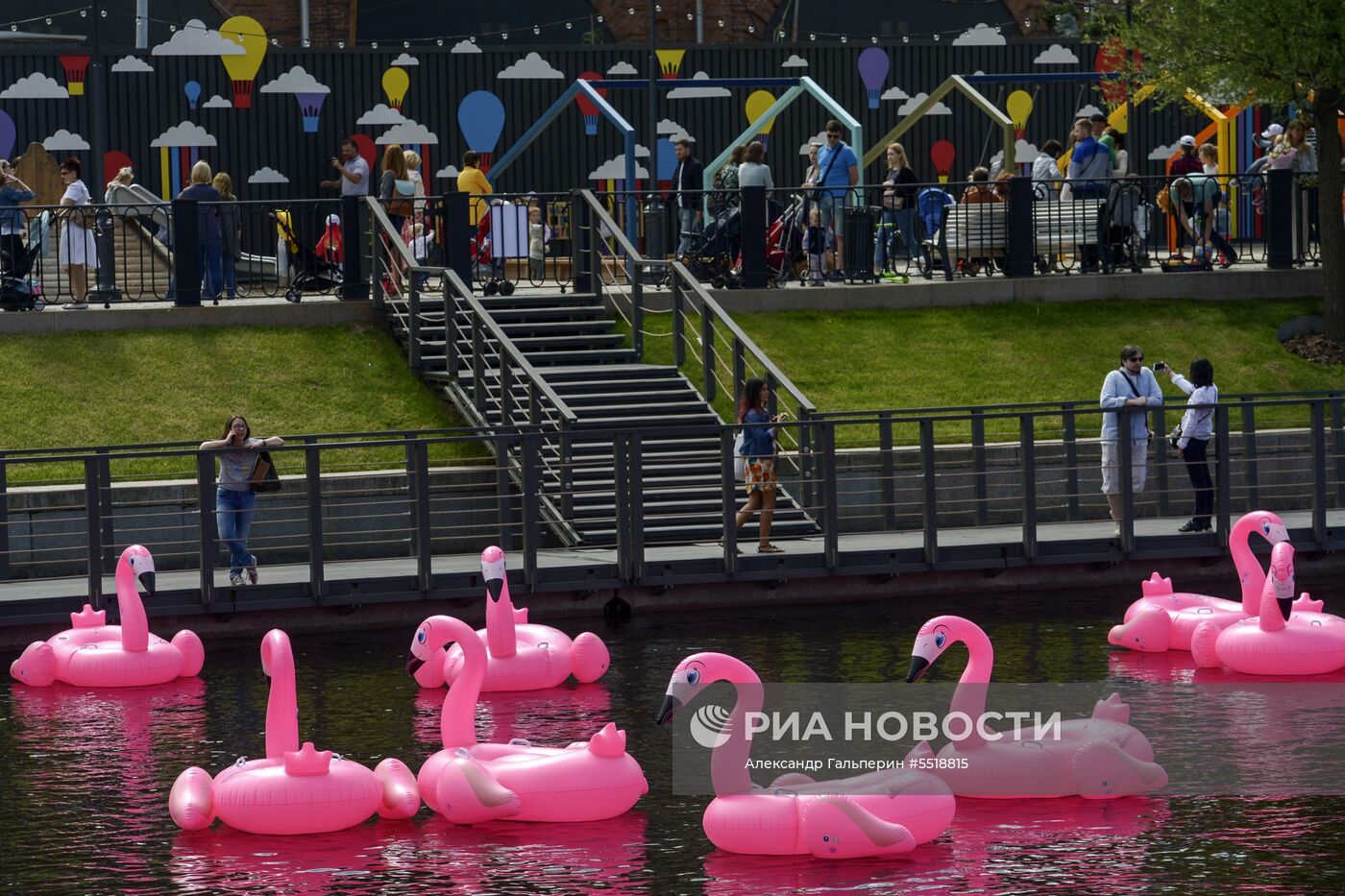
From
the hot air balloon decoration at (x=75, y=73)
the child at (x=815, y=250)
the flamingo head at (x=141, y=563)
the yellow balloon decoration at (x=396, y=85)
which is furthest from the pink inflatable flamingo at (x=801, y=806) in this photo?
the yellow balloon decoration at (x=396, y=85)

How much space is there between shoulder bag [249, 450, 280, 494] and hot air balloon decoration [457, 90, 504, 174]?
1600cm

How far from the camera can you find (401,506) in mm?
20891

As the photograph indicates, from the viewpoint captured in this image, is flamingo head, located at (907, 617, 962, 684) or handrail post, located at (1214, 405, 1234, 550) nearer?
flamingo head, located at (907, 617, 962, 684)

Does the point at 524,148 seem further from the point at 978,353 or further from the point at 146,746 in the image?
the point at 146,746

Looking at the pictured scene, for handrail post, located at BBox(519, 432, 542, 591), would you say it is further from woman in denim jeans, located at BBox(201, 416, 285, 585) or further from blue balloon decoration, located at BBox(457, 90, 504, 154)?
blue balloon decoration, located at BBox(457, 90, 504, 154)

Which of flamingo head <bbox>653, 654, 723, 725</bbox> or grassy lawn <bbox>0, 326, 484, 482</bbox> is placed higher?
grassy lawn <bbox>0, 326, 484, 482</bbox>

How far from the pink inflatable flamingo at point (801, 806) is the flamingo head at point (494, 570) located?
3689mm

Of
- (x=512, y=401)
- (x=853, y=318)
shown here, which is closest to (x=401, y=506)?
(x=512, y=401)

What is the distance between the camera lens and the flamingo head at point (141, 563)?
1678cm

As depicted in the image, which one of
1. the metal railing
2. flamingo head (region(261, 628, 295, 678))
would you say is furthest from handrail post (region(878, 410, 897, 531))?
flamingo head (region(261, 628, 295, 678))

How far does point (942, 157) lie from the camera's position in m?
36.8

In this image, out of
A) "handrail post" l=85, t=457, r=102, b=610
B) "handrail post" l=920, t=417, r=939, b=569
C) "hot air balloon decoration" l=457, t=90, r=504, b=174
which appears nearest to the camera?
"handrail post" l=85, t=457, r=102, b=610

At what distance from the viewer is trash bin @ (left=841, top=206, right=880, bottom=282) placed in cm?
2827

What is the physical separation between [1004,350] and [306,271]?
27.9 ft
